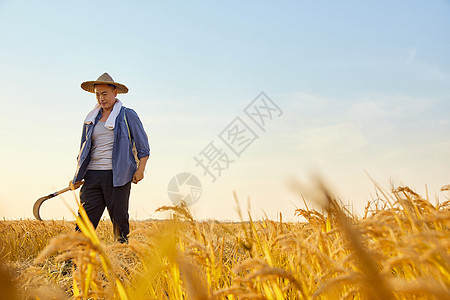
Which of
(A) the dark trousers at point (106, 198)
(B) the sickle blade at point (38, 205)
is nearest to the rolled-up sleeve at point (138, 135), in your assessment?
(A) the dark trousers at point (106, 198)

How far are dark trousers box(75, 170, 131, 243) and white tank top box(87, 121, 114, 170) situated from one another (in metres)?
0.09

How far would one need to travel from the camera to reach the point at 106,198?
14.4ft

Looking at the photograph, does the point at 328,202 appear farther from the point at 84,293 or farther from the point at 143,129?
the point at 143,129

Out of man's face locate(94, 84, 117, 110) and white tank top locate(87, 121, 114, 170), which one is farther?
man's face locate(94, 84, 117, 110)

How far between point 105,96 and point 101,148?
0.69 meters

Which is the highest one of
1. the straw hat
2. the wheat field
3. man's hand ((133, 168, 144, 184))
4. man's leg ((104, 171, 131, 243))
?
the straw hat

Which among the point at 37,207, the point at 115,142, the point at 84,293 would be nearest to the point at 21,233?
the point at 37,207

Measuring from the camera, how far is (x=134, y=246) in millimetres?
1123

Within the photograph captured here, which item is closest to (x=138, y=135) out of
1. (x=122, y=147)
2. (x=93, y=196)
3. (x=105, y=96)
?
(x=122, y=147)

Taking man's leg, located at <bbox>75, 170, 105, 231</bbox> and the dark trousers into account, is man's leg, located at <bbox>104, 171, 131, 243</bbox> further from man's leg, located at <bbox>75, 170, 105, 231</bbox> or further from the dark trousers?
man's leg, located at <bbox>75, 170, 105, 231</bbox>

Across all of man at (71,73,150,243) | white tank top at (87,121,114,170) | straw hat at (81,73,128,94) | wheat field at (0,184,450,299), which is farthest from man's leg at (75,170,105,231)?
wheat field at (0,184,450,299)

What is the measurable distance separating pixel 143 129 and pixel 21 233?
8.91 feet

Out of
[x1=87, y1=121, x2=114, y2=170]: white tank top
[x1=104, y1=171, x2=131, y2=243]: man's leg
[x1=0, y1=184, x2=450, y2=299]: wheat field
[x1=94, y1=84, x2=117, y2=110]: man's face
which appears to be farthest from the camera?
[x1=94, y1=84, x2=117, y2=110]: man's face

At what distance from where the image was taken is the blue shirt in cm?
438
